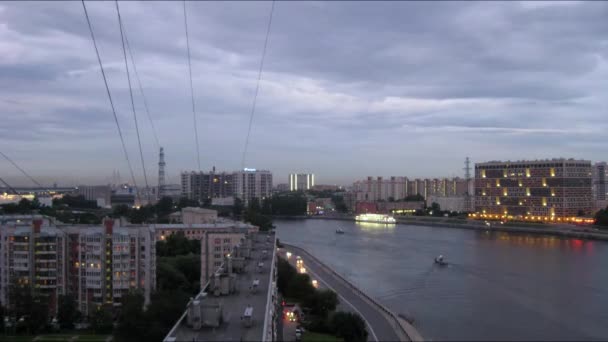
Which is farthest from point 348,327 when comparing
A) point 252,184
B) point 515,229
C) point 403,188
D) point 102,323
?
point 403,188

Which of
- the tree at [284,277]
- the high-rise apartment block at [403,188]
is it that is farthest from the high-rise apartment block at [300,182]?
the tree at [284,277]

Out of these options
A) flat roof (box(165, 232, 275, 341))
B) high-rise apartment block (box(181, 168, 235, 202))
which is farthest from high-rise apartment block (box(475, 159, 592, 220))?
flat roof (box(165, 232, 275, 341))

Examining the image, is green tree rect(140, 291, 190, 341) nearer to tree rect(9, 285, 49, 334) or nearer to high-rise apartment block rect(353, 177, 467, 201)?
tree rect(9, 285, 49, 334)

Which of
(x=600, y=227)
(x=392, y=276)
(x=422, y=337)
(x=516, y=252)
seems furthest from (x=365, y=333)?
(x=600, y=227)

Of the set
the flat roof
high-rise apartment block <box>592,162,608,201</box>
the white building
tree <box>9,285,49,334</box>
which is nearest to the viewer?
the flat roof

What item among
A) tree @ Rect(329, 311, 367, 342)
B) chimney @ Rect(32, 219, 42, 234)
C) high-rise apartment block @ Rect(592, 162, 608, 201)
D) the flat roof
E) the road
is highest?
high-rise apartment block @ Rect(592, 162, 608, 201)

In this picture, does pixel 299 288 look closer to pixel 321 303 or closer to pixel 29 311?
pixel 321 303

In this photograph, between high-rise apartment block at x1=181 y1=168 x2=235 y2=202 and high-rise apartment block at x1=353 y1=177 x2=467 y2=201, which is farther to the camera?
high-rise apartment block at x1=353 y1=177 x2=467 y2=201
